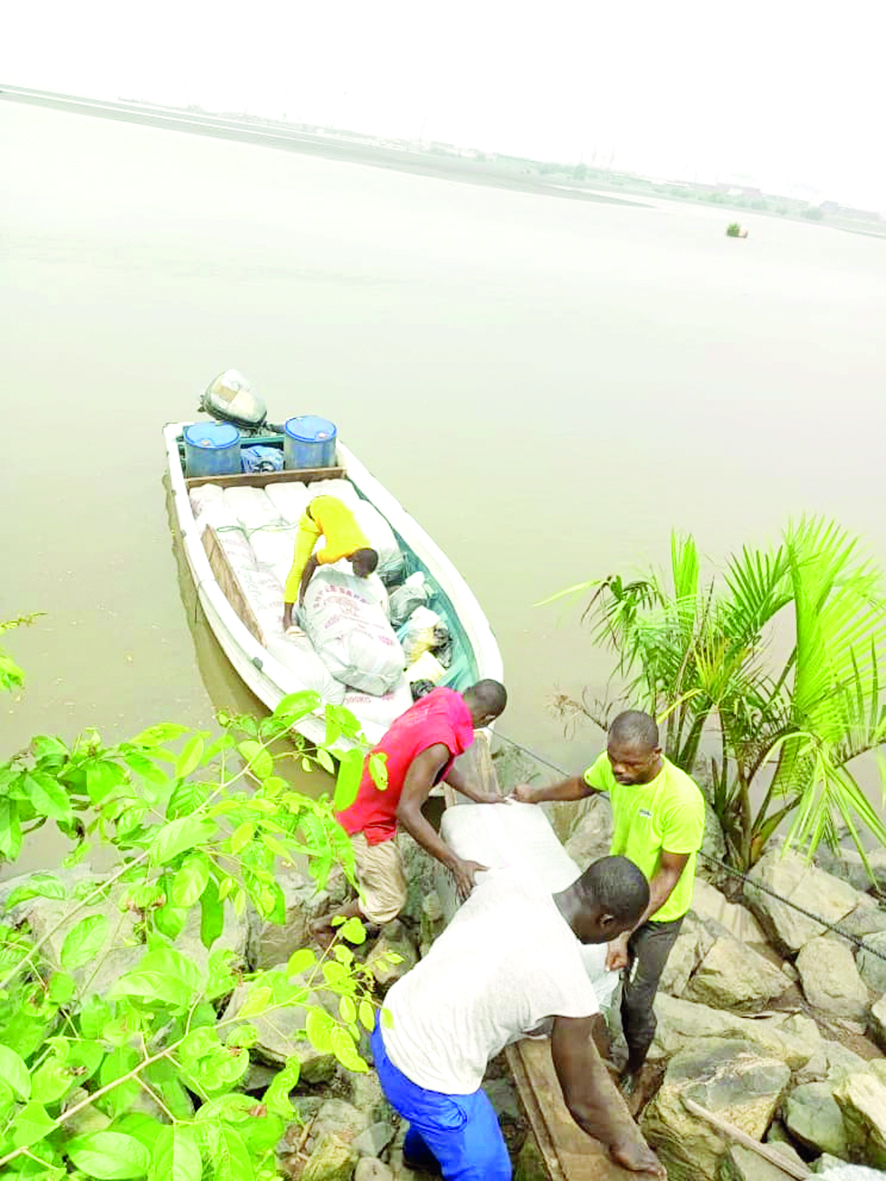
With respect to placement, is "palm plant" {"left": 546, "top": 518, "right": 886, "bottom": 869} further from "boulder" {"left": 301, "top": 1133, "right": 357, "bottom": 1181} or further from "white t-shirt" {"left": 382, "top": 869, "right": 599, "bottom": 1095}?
"boulder" {"left": 301, "top": 1133, "right": 357, "bottom": 1181}

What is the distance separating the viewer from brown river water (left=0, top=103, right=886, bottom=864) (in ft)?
23.3

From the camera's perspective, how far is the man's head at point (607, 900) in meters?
2.26

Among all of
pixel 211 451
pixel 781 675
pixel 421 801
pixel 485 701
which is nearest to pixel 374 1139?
pixel 421 801

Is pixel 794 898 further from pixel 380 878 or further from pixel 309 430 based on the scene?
pixel 309 430

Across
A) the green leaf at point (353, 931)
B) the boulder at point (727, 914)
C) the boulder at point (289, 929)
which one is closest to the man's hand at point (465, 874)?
the boulder at point (289, 929)

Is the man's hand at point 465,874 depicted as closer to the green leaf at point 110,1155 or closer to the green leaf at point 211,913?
the green leaf at point 211,913

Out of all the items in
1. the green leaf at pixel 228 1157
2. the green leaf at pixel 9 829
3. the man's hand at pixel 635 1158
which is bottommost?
the man's hand at pixel 635 1158

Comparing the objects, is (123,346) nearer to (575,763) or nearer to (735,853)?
(575,763)

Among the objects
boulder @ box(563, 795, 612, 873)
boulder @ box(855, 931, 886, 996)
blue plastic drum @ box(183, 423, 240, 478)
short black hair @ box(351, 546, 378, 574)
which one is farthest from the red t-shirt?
blue plastic drum @ box(183, 423, 240, 478)

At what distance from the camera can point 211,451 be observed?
773 cm

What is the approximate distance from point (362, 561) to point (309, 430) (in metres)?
3.06

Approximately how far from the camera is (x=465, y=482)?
10.5 metres

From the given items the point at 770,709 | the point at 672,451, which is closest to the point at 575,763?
the point at 770,709

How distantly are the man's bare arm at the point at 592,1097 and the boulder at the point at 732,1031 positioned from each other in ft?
3.28
